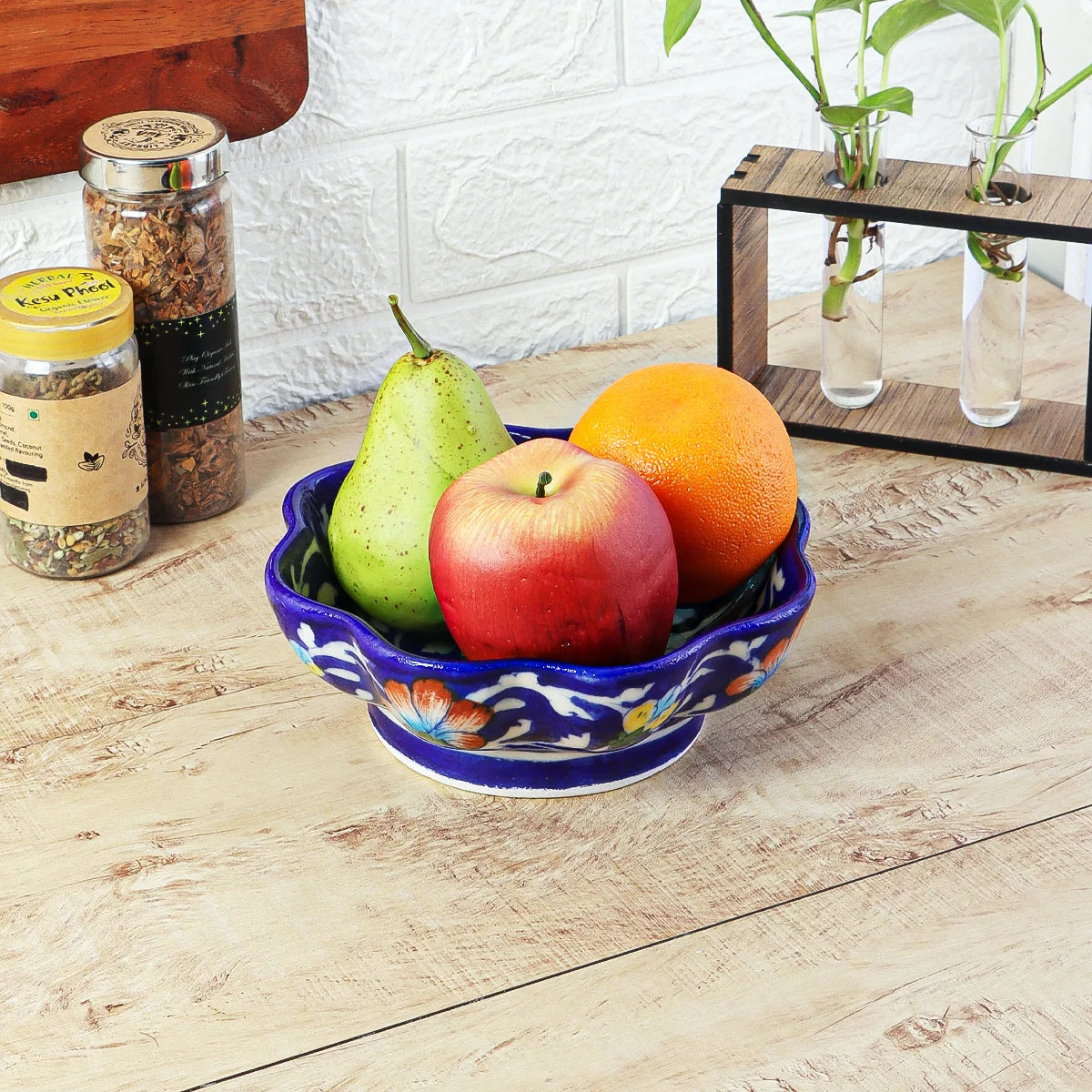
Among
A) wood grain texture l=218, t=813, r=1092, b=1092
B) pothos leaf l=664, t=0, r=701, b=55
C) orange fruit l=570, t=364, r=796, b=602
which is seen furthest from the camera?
pothos leaf l=664, t=0, r=701, b=55

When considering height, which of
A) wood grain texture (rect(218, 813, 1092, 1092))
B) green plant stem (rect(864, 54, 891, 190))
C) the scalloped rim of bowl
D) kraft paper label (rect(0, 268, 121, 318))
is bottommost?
wood grain texture (rect(218, 813, 1092, 1092))

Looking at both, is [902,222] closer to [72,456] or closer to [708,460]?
[708,460]

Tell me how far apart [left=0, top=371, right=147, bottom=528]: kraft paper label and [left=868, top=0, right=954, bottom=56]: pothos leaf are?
47 cm

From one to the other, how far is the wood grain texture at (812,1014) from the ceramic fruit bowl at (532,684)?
9 cm

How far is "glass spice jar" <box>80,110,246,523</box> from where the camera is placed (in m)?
0.79

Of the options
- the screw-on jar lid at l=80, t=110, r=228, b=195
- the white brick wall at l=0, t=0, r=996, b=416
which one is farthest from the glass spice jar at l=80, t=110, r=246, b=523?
the white brick wall at l=0, t=0, r=996, b=416

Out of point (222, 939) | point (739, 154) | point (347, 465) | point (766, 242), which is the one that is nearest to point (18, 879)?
point (222, 939)

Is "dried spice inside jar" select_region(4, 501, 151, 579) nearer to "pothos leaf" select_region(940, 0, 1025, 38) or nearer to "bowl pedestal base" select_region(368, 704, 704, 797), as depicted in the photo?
"bowl pedestal base" select_region(368, 704, 704, 797)

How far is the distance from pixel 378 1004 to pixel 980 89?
3.13 ft

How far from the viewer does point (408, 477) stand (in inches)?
25.6

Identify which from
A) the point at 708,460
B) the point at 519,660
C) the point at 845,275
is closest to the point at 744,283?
the point at 845,275

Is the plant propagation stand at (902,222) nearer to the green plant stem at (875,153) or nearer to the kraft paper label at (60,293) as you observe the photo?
the green plant stem at (875,153)

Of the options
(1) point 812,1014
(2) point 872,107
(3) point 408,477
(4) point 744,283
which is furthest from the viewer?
(4) point 744,283

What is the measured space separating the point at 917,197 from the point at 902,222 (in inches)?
1.3
